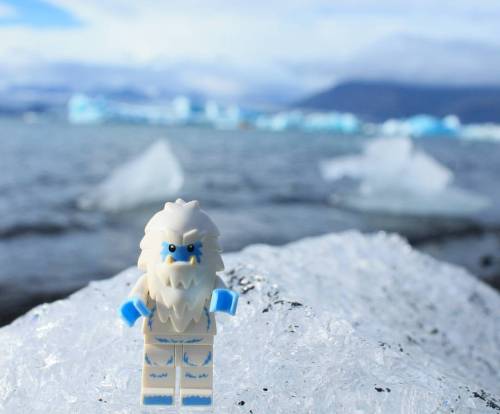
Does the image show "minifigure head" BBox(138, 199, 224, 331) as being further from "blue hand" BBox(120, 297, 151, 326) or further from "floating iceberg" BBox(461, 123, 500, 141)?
"floating iceberg" BBox(461, 123, 500, 141)

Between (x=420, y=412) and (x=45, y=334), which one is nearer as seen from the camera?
(x=420, y=412)

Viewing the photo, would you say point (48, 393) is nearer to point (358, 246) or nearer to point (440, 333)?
point (440, 333)

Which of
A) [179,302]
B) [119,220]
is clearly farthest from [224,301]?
[119,220]

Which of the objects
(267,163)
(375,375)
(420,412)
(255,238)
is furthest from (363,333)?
(267,163)

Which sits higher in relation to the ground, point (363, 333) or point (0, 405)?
point (363, 333)

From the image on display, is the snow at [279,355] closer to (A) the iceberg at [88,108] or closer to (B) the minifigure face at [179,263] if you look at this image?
(B) the minifigure face at [179,263]

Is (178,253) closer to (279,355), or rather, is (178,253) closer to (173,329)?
(173,329)

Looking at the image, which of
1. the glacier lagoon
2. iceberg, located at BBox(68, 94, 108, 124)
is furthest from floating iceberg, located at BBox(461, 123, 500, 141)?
iceberg, located at BBox(68, 94, 108, 124)
